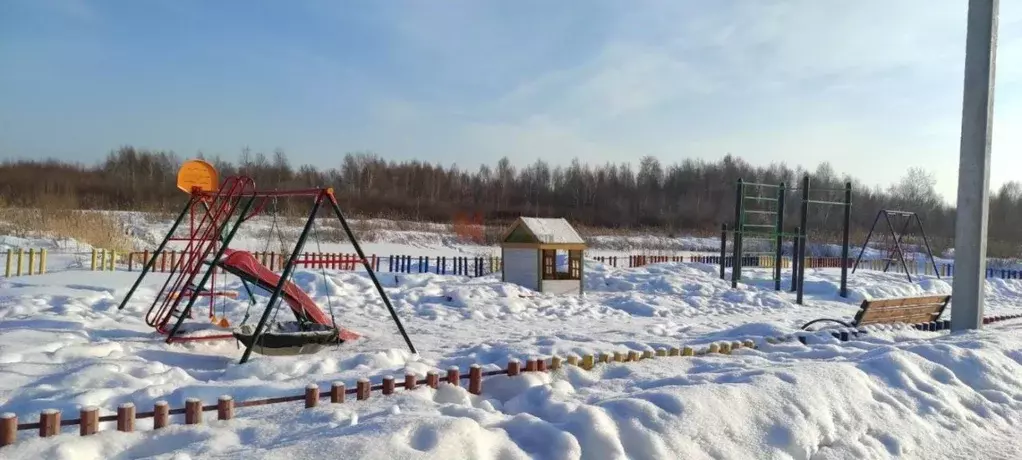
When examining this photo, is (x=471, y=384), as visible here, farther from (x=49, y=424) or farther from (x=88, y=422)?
(x=49, y=424)

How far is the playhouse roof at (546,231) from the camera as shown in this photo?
18.2 m

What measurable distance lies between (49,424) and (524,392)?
362cm

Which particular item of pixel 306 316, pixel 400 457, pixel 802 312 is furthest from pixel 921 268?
pixel 400 457

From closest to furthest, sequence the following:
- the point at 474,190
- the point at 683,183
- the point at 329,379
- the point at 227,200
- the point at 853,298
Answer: the point at 329,379, the point at 227,200, the point at 853,298, the point at 474,190, the point at 683,183

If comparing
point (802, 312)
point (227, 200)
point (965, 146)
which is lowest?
point (802, 312)

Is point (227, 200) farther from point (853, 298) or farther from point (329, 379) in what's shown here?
point (853, 298)

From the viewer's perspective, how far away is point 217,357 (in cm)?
865

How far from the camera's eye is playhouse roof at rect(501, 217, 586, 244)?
1822cm

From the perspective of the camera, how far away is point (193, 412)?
4898mm

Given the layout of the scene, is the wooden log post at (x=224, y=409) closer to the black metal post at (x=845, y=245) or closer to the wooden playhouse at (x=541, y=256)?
the wooden playhouse at (x=541, y=256)

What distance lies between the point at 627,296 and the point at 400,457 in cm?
1388

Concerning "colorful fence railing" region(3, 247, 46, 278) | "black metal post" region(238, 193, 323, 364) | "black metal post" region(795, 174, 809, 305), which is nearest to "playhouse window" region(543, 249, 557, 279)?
"black metal post" region(795, 174, 809, 305)

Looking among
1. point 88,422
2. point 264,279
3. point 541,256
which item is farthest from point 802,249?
point 88,422

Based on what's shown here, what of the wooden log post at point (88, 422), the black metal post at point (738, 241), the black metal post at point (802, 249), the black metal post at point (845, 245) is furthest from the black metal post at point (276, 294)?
the black metal post at point (845, 245)
